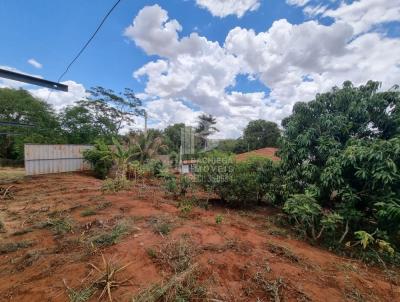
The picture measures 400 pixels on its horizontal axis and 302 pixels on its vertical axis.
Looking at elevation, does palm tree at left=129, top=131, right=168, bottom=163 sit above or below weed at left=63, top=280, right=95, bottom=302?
above

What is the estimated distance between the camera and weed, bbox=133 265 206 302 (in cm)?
250

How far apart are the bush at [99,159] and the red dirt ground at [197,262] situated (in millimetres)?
6665

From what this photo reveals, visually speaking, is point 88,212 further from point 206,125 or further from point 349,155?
point 206,125

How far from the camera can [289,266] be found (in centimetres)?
343

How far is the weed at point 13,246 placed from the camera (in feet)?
12.5

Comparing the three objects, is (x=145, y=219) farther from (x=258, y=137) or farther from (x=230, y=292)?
(x=258, y=137)

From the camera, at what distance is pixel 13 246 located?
3906 mm

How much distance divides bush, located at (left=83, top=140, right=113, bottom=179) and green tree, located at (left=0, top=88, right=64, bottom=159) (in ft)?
22.1

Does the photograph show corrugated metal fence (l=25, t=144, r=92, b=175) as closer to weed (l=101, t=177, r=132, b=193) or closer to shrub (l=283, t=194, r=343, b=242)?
weed (l=101, t=177, r=132, b=193)

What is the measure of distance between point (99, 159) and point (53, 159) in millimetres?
2501

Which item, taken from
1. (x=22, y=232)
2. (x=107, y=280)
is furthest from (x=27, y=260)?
(x=107, y=280)

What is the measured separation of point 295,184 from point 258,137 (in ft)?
71.4

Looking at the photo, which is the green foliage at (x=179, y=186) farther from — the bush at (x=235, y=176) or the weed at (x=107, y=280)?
the weed at (x=107, y=280)

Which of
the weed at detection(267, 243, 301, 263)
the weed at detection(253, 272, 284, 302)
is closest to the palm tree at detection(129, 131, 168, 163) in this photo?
the weed at detection(267, 243, 301, 263)
